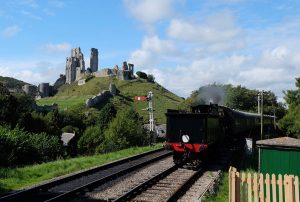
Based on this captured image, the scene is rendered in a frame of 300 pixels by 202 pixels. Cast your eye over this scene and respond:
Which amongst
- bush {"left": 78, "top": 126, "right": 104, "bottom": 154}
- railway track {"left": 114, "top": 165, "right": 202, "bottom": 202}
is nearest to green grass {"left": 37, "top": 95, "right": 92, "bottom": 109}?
bush {"left": 78, "top": 126, "right": 104, "bottom": 154}

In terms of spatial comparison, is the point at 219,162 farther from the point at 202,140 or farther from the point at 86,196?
the point at 86,196

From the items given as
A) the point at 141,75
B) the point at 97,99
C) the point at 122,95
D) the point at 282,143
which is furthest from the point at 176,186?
the point at 141,75

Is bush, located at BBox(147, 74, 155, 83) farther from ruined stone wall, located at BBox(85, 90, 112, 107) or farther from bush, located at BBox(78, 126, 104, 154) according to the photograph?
bush, located at BBox(78, 126, 104, 154)

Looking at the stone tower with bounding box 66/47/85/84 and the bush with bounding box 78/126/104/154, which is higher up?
the stone tower with bounding box 66/47/85/84

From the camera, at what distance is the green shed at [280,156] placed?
1056 cm

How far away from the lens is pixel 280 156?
10742mm

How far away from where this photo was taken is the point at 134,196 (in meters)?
11.7

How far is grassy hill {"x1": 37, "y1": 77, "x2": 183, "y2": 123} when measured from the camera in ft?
374

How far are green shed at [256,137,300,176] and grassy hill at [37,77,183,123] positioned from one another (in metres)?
87.6

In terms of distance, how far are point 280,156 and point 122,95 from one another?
11527 centimetres

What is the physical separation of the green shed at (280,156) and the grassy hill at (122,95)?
87.6 metres

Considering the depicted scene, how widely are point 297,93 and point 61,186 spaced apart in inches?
1120

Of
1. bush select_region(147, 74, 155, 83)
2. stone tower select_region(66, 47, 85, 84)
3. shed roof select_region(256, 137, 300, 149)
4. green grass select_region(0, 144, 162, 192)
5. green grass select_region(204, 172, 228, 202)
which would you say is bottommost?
green grass select_region(204, 172, 228, 202)

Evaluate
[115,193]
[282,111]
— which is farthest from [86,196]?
[282,111]
